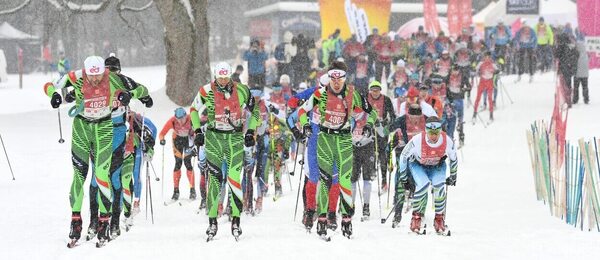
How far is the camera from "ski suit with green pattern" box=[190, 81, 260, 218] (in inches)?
360

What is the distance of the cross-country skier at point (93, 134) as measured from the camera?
347 inches

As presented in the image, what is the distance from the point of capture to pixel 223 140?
9.16m

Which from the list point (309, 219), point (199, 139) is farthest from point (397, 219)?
point (199, 139)

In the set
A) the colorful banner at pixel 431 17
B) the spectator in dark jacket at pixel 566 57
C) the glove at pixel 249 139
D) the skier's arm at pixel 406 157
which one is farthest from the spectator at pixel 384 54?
the glove at pixel 249 139

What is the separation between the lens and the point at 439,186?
10.2m

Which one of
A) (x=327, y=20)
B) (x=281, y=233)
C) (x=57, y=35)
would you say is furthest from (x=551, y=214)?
(x=57, y=35)

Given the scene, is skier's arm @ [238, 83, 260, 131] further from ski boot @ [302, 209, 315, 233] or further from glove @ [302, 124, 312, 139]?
ski boot @ [302, 209, 315, 233]

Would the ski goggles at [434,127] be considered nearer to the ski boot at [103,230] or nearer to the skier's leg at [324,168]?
the skier's leg at [324,168]

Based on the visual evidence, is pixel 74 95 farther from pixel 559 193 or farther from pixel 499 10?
pixel 499 10

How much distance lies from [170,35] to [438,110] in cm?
1245

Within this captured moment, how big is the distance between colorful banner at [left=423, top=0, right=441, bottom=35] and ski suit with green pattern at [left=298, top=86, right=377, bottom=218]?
2505 centimetres

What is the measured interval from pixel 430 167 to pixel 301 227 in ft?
5.42

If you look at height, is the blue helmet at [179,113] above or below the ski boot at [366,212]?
above

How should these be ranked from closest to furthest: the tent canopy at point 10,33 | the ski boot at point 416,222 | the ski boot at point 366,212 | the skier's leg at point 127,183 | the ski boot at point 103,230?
the ski boot at point 103,230
the ski boot at point 416,222
the skier's leg at point 127,183
the ski boot at point 366,212
the tent canopy at point 10,33
